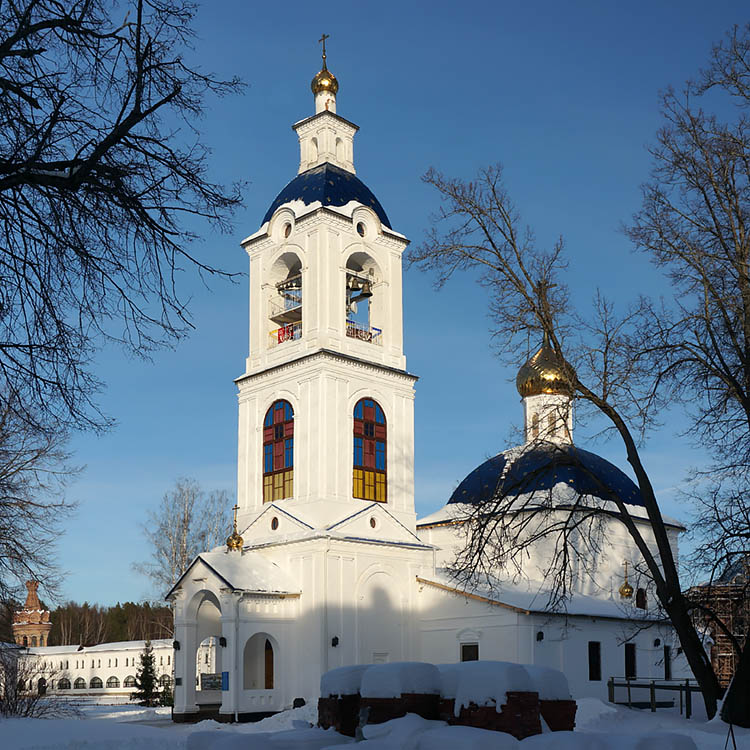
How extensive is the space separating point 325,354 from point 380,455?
4.24 m

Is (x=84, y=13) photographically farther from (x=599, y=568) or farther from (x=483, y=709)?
(x=599, y=568)

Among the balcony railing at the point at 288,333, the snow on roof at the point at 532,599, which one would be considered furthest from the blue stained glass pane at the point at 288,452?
the snow on roof at the point at 532,599

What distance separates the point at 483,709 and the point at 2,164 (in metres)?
5.54

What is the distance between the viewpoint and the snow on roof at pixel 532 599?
31.4 metres

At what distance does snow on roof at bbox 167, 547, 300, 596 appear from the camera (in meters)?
30.3

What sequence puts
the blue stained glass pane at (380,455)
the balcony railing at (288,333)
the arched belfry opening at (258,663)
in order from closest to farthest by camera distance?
1. the arched belfry opening at (258,663)
2. the blue stained glass pane at (380,455)
3. the balcony railing at (288,333)

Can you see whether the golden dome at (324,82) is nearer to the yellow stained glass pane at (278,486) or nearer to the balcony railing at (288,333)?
the balcony railing at (288,333)

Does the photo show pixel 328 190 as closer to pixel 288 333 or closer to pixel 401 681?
pixel 288 333

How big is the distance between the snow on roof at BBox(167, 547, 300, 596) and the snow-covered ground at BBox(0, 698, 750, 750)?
12.8ft

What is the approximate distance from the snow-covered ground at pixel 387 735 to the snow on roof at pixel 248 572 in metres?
3.91

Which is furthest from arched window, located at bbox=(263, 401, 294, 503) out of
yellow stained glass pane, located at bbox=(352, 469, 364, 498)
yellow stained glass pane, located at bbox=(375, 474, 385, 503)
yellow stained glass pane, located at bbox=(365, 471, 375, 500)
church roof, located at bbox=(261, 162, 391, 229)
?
church roof, located at bbox=(261, 162, 391, 229)

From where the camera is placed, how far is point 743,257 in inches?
685

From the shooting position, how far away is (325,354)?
3338 centimetres

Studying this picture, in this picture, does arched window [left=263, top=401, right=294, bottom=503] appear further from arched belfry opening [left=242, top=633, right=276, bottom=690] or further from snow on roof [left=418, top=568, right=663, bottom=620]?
snow on roof [left=418, top=568, right=663, bottom=620]
